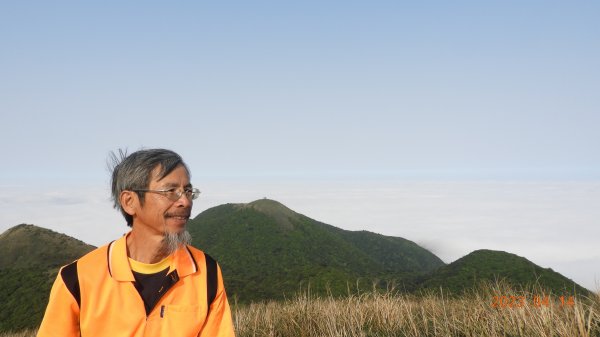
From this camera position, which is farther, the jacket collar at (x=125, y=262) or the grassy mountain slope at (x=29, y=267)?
the grassy mountain slope at (x=29, y=267)

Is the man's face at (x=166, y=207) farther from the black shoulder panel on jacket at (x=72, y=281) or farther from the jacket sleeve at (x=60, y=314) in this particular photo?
the jacket sleeve at (x=60, y=314)

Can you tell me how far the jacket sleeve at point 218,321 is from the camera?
3.26 m

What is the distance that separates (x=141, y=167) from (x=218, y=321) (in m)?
1.15

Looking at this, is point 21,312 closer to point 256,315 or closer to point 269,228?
point 256,315

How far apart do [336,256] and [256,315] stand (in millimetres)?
74457

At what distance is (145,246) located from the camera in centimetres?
323

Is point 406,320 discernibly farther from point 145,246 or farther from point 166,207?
point 166,207

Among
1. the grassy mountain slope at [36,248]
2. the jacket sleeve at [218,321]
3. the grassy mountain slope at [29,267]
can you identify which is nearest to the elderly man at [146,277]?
the jacket sleeve at [218,321]

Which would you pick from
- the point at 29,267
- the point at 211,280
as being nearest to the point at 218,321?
the point at 211,280

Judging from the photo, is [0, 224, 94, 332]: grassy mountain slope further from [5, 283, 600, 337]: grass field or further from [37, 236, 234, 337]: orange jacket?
[37, 236, 234, 337]: orange jacket

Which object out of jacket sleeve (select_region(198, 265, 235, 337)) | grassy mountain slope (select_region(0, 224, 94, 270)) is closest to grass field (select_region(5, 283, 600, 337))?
jacket sleeve (select_region(198, 265, 235, 337))

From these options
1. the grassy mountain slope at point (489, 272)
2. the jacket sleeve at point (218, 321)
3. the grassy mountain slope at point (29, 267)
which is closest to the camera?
the jacket sleeve at point (218, 321)

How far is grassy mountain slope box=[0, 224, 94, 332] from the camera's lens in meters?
41.2

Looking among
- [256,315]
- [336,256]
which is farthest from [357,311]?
[336,256]
